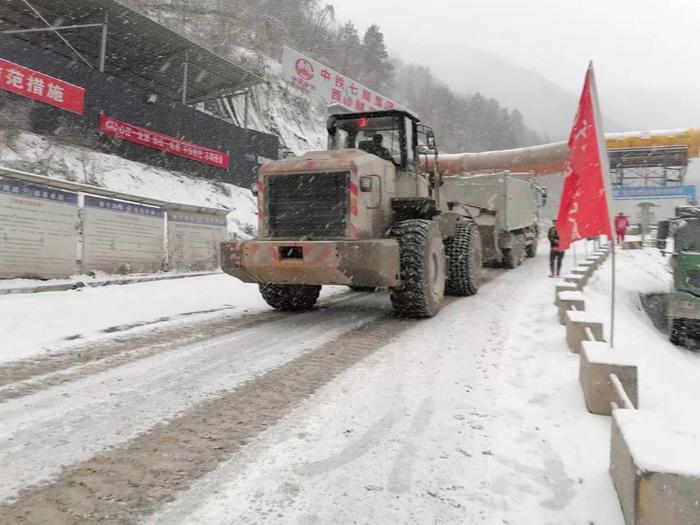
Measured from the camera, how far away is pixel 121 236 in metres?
9.66

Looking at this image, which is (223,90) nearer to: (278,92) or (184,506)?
(278,92)

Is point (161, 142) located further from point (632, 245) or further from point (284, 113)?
point (632, 245)

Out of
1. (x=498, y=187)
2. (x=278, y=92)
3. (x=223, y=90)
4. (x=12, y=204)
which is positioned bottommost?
(x=12, y=204)

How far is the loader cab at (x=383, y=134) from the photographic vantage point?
6949 mm

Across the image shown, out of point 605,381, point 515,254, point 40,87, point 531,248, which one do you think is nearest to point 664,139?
point 531,248

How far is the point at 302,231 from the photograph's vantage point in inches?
239

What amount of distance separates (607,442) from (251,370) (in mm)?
2664

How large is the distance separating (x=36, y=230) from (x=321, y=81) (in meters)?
14.2

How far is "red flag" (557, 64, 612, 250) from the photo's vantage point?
159 inches

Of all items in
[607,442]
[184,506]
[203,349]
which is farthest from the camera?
[203,349]

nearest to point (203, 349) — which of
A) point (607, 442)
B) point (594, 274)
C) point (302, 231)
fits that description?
point (302, 231)

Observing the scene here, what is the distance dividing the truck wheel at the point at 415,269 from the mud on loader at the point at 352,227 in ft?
0.04

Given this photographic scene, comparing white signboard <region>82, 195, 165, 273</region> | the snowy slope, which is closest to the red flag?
white signboard <region>82, 195, 165, 273</region>

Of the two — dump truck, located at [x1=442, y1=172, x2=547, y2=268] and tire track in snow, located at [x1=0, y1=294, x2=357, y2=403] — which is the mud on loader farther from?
dump truck, located at [x1=442, y1=172, x2=547, y2=268]
